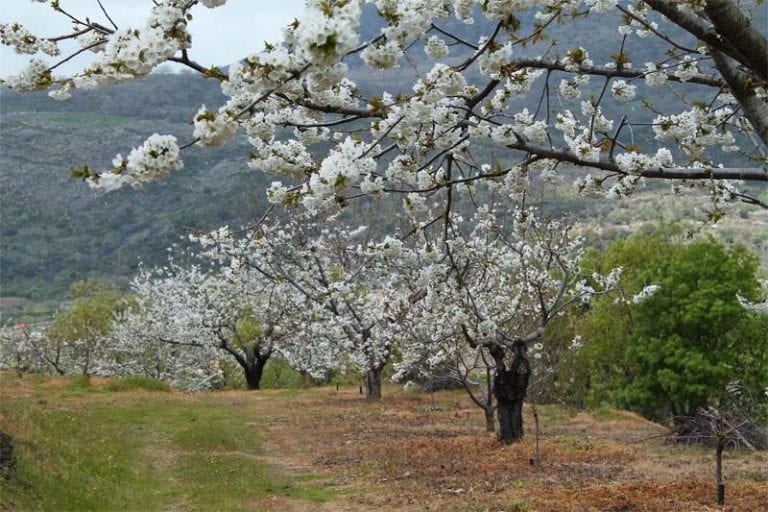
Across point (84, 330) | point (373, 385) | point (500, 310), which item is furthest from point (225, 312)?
point (500, 310)

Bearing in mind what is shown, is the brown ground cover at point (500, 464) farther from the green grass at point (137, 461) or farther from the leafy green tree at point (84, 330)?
the leafy green tree at point (84, 330)

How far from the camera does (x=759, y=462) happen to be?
51.2ft

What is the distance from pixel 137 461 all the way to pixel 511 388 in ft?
24.9

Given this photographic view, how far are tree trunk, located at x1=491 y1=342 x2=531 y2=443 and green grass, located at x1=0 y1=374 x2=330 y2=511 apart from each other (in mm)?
4324

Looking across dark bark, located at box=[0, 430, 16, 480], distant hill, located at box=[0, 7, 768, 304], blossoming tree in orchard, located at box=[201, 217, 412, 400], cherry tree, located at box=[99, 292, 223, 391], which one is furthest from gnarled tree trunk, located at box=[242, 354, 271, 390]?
distant hill, located at box=[0, 7, 768, 304]

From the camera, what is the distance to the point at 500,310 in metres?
20.8

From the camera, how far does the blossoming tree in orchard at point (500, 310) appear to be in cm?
1603

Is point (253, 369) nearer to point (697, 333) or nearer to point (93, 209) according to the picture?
point (697, 333)

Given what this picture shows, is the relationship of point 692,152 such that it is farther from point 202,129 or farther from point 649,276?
point 649,276

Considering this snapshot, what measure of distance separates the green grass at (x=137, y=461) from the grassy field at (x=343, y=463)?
0.03m

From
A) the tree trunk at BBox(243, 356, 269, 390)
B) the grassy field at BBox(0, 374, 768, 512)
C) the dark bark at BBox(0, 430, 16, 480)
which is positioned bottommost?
the grassy field at BBox(0, 374, 768, 512)

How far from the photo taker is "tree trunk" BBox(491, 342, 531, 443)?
16.5 m

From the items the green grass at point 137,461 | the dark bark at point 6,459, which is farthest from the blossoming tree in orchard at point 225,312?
the dark bark at point 6,459

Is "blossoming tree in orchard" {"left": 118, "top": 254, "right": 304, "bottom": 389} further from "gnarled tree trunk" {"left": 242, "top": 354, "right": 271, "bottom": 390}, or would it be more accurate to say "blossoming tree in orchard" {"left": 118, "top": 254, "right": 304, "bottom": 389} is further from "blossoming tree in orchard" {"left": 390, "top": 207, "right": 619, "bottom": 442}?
"blossoming tree in orchard" {"left": 390, "top": 207, "right": 619, "bottom": 442}
